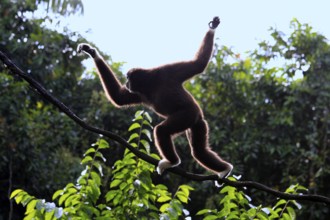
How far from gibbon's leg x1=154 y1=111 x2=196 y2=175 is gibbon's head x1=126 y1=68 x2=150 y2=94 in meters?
0.45

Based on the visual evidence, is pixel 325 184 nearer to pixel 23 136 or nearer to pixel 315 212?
pixel 315 212

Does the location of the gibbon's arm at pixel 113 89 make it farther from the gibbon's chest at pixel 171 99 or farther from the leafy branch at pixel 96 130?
the leafy branch at pixel 96 130

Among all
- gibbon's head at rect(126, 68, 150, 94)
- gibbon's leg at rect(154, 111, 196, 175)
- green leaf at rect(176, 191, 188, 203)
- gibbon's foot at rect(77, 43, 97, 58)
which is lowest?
green leaf at rect(176, 191, 188, 203)

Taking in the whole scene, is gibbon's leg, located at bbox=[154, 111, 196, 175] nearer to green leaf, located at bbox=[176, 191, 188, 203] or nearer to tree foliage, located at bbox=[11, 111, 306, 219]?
tree foliage, located at bbox=[11, 111, 306, 219]

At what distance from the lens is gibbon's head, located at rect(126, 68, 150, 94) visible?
492cm

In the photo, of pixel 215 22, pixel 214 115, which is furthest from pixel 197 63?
pixel 214 115

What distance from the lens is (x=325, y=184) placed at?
11391 mm

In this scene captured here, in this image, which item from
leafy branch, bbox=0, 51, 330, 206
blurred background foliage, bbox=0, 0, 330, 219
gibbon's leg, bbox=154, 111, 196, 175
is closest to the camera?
leafy branch, bbox=0, 51, 330, 206

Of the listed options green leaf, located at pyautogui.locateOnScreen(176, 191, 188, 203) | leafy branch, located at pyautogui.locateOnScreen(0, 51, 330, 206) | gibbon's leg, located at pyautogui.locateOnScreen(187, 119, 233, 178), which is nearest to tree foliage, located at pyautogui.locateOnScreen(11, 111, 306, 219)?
green leaf, located at pyautogui.locateOnScreen(176, 191, 188, 203)

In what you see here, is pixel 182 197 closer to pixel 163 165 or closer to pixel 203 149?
pixel 163 165

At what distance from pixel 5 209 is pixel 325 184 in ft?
19.8

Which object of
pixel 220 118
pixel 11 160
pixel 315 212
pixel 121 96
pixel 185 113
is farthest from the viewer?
pixel 220 118

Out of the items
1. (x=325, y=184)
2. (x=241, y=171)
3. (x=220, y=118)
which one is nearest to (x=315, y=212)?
(x=325, y=184)

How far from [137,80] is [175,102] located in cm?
41
